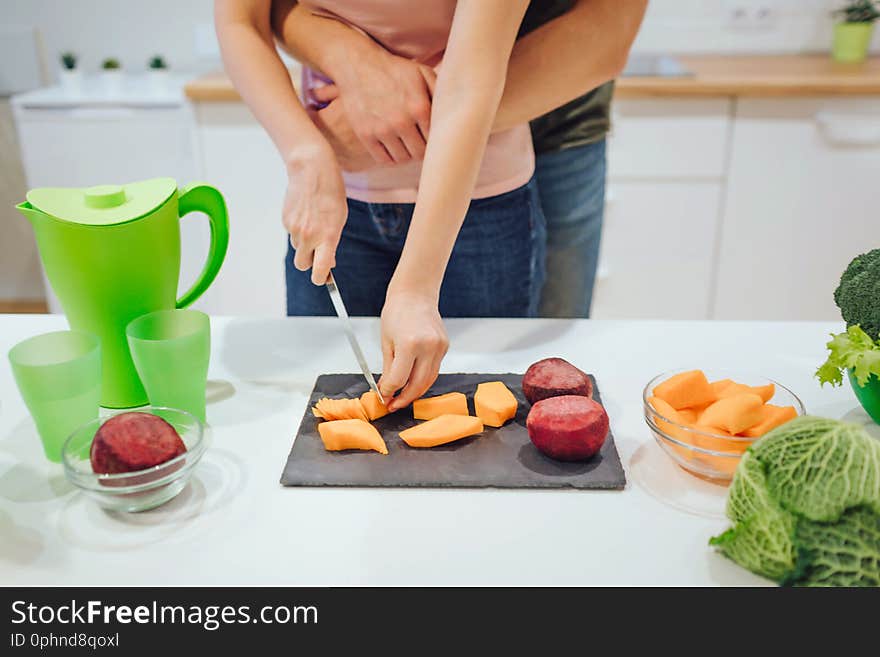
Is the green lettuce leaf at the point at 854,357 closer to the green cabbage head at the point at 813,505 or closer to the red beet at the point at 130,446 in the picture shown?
the green cabbage head at the point at 813,505

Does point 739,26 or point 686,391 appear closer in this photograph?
point 686,391

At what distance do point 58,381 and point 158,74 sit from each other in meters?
1.97

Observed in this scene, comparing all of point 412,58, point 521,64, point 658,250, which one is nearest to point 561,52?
point 521,64

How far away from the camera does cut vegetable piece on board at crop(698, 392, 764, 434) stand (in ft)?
2.57

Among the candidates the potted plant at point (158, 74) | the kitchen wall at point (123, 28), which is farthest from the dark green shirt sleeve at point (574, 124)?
the kitchen wall at point (123, 28)

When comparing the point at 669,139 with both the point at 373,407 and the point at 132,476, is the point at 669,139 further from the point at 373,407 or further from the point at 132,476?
the point at 132,476

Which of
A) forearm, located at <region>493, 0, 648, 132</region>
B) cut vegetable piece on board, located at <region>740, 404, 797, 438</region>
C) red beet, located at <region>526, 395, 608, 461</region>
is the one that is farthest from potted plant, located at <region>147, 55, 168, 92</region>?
cut vegetable piece on board, located at <region>740, 404, 797, 438</region>

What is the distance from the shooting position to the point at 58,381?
0.81 metres

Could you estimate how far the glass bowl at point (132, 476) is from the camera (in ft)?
2.38

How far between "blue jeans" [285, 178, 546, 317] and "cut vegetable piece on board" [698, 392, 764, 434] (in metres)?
0.53

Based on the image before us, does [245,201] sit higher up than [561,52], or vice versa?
[561,52]
